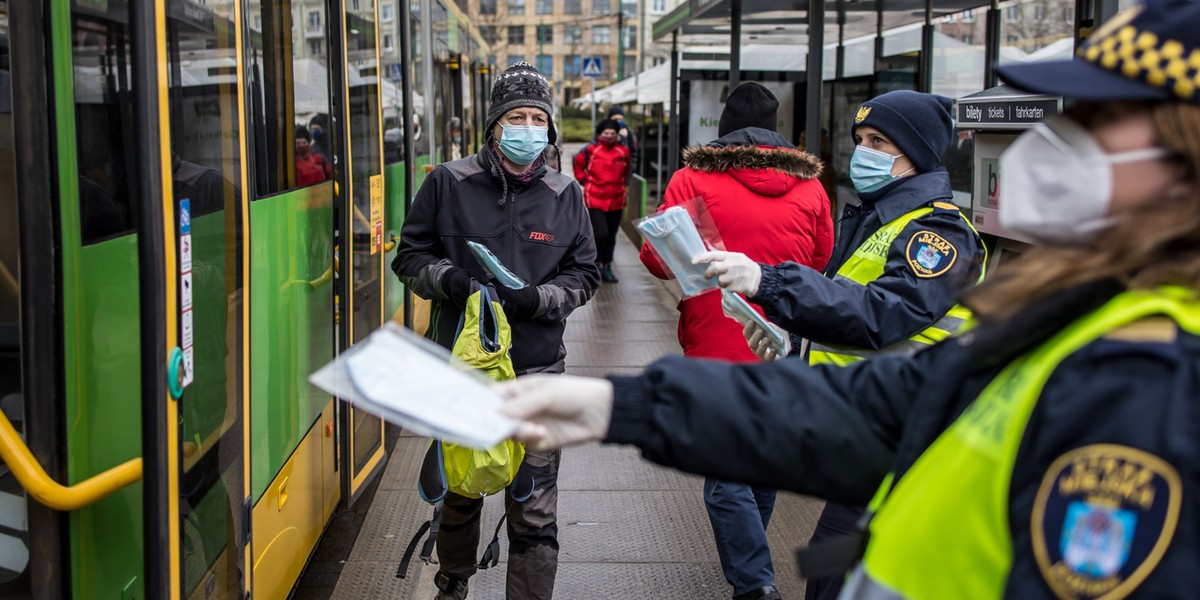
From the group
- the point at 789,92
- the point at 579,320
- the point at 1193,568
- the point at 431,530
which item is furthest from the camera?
the point at 789,92

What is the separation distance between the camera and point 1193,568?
110cm

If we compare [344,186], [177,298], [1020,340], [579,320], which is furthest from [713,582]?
[579,320]

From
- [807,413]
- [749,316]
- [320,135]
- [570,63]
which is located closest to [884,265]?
[749,316]

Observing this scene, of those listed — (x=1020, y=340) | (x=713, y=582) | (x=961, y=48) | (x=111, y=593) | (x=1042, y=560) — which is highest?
(x=961, y=48)

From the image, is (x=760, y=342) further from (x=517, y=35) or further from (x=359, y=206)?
(x=517, y=35)

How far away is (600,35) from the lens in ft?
291

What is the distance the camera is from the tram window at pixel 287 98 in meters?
3.68

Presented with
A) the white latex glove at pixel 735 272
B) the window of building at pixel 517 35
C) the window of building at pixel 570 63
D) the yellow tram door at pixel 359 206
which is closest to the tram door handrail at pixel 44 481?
the white latex glove at pixel 735 272

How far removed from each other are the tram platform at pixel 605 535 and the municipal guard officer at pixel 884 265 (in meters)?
0.91

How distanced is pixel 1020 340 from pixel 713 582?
336 centimetres

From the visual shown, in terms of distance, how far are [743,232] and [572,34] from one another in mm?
84566

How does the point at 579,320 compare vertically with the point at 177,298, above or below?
below

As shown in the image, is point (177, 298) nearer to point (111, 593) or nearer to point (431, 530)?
point (111, 593)

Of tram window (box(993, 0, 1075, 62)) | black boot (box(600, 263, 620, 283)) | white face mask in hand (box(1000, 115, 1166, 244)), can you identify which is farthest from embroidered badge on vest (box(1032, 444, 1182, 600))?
tram window (box(993, 0, 1075, 62))
